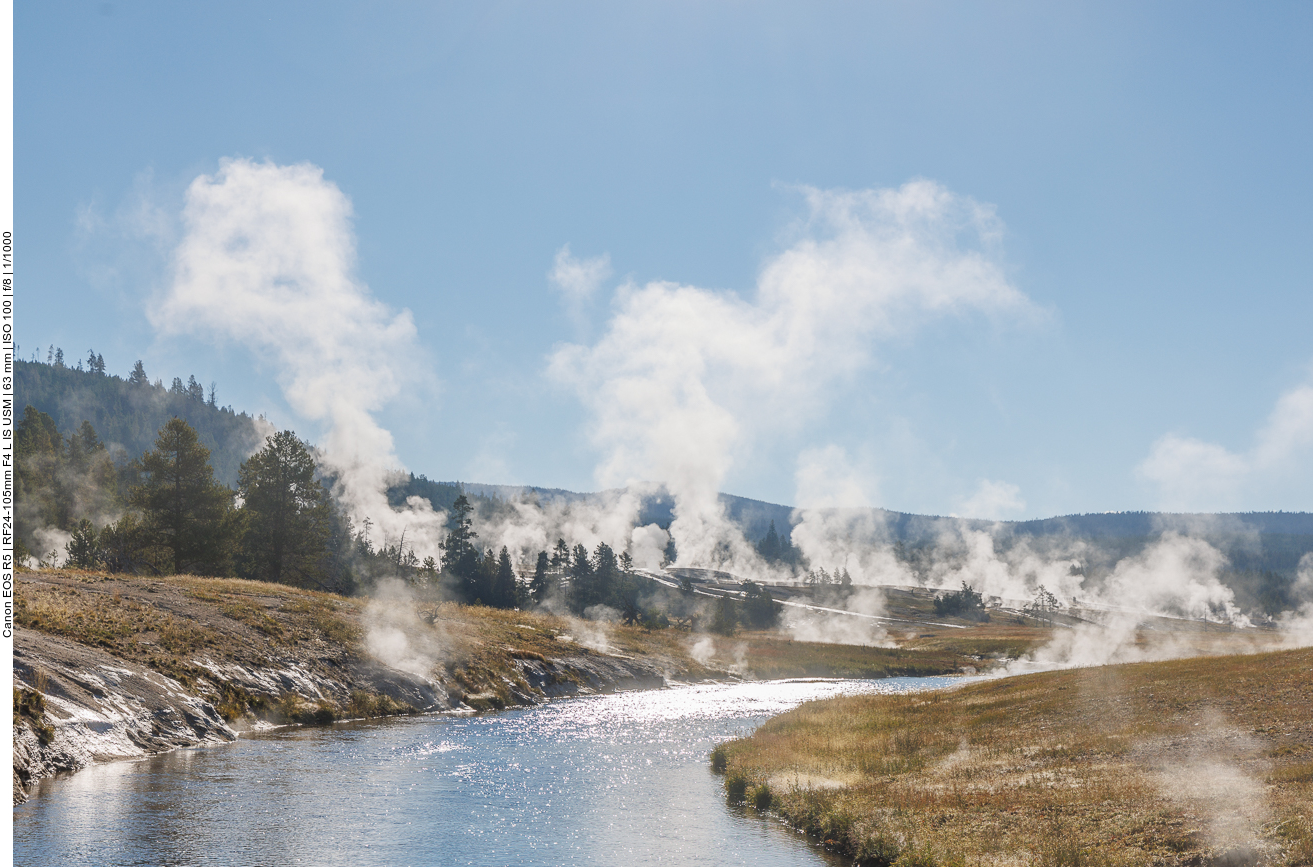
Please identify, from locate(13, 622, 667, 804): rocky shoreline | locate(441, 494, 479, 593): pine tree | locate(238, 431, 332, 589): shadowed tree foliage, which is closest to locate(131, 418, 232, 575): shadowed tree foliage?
locate(238, 431, 332, 589): shadowed tree foliage

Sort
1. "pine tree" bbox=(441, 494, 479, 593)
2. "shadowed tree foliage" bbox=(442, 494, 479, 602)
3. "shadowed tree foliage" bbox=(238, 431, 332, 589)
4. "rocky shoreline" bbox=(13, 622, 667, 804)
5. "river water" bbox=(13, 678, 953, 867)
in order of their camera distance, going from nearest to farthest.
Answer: "river water" bbox=(13, 678, 953, 867) → "rocky shoreline" bbox=(13, 622, 667, 804) → "shadowed tree foliage" bbox=(238, 431, 332, 589) → "shadowed tree foliage" bbox=(442, 494, 479, 602) → "pine tree" bbox=(441, 494, 479, 593)

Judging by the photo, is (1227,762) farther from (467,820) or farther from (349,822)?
(349,822)

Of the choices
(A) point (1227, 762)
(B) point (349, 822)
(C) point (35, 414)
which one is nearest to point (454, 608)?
(B) point (349, 822)

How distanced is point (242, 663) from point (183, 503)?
A: 35520 millimetres

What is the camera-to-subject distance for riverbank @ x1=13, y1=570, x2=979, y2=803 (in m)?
38.7

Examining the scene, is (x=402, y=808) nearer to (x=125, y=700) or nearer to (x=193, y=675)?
(x=125, y=700)

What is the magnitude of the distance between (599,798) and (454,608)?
2648 inches

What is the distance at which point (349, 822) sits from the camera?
2823 cm

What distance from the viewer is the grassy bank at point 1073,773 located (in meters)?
21.6

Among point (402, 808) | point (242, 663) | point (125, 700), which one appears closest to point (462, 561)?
point (242, 663)

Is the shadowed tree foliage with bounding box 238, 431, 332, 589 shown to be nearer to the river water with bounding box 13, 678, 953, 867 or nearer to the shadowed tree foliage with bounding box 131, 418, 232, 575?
the shadowed tree foliage with bounding box 131, 418, 232, 575

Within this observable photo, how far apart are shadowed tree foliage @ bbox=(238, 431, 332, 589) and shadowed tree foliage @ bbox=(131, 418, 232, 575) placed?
7.23 metres

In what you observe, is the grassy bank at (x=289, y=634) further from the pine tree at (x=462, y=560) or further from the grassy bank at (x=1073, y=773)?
the grassy bank at (x=1073, y=773)

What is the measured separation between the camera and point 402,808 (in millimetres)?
30688
